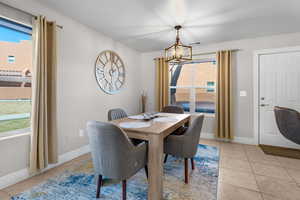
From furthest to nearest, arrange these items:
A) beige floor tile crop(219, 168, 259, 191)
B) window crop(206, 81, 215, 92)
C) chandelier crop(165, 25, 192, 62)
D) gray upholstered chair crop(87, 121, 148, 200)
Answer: window crop(206, 81, 215, 92)
chandelier crop(165, 25, 192, 62)
beige floor tile crop(219, 168, 259, 191)
gray upholstered chair crop(87, 121, 148, 200)

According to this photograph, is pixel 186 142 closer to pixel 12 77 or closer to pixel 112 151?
pixel 112 151

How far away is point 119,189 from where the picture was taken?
1.75 m

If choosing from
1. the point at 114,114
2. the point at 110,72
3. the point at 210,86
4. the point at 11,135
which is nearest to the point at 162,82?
the point at 210,86

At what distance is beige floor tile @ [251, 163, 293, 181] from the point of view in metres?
2.05

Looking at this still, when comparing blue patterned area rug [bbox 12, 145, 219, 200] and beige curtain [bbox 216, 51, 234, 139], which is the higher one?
beige curtain [bbox 216, 51, 234, 139]

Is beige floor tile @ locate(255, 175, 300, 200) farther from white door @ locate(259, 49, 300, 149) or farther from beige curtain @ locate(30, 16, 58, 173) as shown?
beige curtain @ locate(30, 16, 58, 173)

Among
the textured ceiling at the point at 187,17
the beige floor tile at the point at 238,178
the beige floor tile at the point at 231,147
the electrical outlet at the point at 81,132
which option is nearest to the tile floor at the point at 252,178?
the beige floor tile at the point at 238,178

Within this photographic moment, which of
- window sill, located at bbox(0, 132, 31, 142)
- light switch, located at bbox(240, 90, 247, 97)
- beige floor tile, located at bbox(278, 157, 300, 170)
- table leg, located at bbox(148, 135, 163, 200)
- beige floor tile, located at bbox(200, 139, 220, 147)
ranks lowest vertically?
beige floor tile, located at bbox(278, 157, 300, 170)

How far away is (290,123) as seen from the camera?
8.12 ft

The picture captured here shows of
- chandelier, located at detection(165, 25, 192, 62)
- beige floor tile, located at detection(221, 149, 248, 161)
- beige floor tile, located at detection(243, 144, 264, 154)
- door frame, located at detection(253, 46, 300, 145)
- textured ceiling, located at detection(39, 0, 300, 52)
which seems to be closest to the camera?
textured ceiling, located at detection(39, 0, 300, 52)

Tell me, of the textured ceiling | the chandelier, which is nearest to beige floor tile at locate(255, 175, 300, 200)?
the chandelier

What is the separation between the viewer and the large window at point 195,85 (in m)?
3.84

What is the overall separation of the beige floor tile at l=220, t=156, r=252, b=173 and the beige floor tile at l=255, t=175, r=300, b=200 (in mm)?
274

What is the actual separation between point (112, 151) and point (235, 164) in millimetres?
2070
